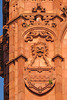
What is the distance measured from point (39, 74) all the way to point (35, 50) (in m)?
1.47

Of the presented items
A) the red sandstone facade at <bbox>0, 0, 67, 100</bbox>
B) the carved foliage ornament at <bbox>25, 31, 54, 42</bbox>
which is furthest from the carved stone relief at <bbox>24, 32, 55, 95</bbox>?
the carved foliage ornament at <bbox>25, 31, 54, 42</bbox>

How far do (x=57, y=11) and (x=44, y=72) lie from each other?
151 inches

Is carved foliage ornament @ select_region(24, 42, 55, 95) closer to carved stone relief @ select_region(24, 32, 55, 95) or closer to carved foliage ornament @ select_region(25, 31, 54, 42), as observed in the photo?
carved stone relief @ select_region(24, 32, 55, 95)

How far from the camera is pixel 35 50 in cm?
4847

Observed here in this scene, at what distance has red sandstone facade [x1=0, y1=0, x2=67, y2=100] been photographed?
1865 inches

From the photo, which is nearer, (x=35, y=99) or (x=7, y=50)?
(x=35, y=99)

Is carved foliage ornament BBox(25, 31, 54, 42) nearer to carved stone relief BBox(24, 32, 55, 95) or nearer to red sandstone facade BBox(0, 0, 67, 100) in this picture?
red sandstone facade BBox(0, 0, 67, 100)

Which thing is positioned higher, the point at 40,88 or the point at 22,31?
the point at 22,31

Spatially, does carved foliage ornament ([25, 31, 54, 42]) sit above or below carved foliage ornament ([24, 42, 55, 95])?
above

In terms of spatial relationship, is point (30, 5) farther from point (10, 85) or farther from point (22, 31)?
point (10, 85)

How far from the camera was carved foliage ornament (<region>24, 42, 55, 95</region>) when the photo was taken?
155ft

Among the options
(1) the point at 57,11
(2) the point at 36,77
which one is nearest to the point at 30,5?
(1) the point at 57,11

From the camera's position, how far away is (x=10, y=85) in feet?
157

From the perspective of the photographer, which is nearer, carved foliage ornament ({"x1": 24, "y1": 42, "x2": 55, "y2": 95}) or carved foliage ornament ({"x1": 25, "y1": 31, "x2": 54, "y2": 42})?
carved foliage ornament ({"x1": 24, "y1": 42, "x2": 55, "y2": 95})
